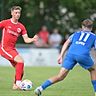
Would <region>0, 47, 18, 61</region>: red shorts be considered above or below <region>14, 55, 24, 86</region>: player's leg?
above

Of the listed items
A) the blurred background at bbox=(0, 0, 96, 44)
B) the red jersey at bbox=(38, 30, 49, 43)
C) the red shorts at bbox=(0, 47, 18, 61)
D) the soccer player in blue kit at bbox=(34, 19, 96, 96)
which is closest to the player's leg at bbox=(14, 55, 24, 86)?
the red shorts at bbox=(0, 47, 18, 61)

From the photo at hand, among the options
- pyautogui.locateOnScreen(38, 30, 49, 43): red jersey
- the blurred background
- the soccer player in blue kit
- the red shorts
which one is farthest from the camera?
the blurred background

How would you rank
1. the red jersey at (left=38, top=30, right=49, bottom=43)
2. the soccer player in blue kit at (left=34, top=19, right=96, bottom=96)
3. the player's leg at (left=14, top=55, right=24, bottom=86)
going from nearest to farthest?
the soccer player in blue kit at (left=34, top=19, right=96, bottom=96), the player's leg at (left=14, top=55, right=24, bottom=86), the red jersey at (left=38, top=30, right=49, bottom=43)

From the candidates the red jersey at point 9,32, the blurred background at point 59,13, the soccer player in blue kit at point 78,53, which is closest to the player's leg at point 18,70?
the red jersey at point 9,32

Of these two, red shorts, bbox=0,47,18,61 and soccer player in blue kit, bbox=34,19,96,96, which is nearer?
soccer player in blue kit, bbox=34,19,96,96

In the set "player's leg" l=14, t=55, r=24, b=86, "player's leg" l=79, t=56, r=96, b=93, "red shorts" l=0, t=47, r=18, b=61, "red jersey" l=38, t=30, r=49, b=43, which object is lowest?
"red jersey" l=38, t=30, r=49, b=43

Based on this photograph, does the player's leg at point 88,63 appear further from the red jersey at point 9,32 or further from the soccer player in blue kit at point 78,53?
the red jersey at point 9,32

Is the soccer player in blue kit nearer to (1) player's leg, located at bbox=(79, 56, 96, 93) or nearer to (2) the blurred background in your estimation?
(1) player's leg, located at bbox=(79, 56, 96, 93)

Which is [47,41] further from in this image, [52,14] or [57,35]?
[52,14]

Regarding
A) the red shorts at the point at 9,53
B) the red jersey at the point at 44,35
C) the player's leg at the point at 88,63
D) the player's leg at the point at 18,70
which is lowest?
the red jersey at the point at 44,35

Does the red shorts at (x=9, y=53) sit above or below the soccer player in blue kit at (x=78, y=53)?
below

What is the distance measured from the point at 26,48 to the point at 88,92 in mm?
13982

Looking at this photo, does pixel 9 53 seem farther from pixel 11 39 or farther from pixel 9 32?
pixel 9 32

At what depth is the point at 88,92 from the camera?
1525 centimetres
